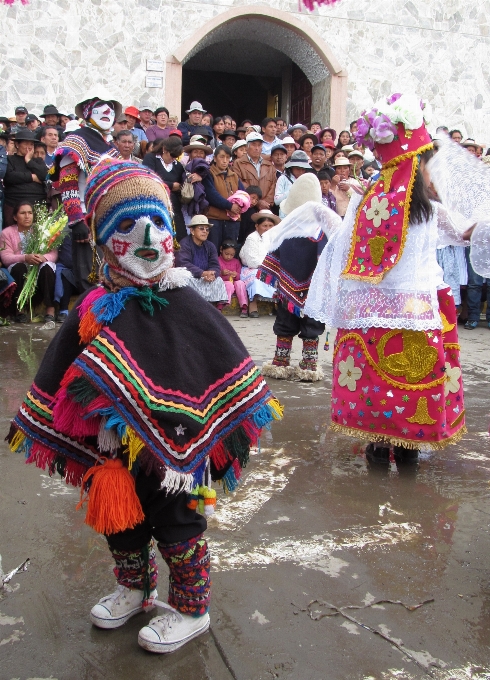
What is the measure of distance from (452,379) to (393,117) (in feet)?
5.10

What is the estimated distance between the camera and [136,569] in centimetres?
242

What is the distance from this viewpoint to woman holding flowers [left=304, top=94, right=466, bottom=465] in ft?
12.8

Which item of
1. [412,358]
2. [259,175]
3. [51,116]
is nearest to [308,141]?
[259,175]

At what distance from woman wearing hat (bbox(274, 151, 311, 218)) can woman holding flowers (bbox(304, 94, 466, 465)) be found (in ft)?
16.8

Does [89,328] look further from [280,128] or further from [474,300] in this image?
[280,128]

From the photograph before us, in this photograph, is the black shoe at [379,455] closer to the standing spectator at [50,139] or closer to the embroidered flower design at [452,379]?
the embroidered flower design at [452,379]

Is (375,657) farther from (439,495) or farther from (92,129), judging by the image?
(92,129)

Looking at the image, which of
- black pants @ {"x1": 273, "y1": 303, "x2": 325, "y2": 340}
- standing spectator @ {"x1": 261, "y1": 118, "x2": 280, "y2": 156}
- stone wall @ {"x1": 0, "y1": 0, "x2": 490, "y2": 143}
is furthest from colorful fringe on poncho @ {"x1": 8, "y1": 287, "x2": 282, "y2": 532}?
stone wall @ {"x1": 0, "y1": 0, "x2": 490, "y2": 143}

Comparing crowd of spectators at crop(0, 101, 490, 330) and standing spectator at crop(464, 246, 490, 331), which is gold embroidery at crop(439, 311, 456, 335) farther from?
standing spectator at crop(464, 246, 490, 331)

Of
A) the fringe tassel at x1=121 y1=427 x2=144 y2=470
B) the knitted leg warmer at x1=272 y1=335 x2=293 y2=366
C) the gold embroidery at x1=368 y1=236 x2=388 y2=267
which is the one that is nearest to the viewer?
the fringe tassel at x1=121 y1=427 x2=144 y2=470

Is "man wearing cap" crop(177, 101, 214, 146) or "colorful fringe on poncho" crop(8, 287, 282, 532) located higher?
"man wearing cap" crop(177, 101, 214, 146)

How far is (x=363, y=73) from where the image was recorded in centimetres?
1536

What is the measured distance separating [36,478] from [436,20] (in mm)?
14960

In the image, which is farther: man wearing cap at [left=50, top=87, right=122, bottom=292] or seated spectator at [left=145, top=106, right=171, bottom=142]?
seated spectator at [left=145, top=106, right=171, bottom=142]
